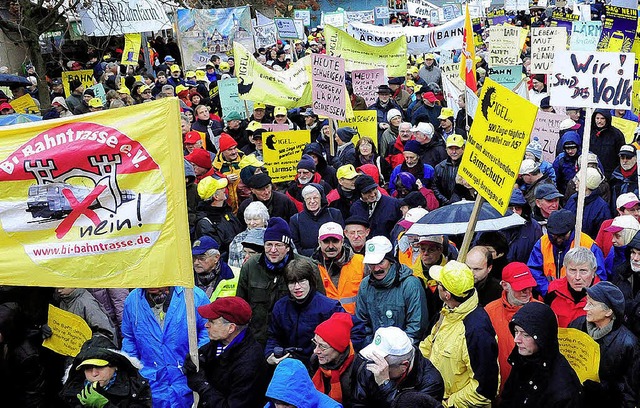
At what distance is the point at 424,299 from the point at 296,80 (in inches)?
360

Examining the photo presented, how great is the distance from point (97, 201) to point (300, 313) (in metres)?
1.54

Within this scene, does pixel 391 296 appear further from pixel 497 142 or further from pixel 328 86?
pixel 328 86

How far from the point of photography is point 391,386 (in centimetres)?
414

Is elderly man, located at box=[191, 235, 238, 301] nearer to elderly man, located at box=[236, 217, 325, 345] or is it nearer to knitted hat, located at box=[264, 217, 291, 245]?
elderly man, located at box=[236, 217, 325, 345]

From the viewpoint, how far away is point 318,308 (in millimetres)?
5250

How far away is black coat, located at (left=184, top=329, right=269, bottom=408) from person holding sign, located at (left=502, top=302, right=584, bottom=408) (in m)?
1.53

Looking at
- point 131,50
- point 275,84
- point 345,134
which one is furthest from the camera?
point 131,50

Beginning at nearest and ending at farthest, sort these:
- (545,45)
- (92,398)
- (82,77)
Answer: (92,398) < (545,45) < (82,77)

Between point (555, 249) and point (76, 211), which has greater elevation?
point (76, 211)

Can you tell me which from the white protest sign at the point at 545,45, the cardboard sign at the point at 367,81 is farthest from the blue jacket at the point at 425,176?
the white protest sign at the point at 545,45


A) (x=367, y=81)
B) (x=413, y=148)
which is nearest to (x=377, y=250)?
(x=413, y=148)

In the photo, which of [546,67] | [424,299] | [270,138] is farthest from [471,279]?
[546,67]

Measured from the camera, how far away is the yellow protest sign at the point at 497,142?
5207 millimetres

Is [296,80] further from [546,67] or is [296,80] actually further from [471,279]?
[471,279]
